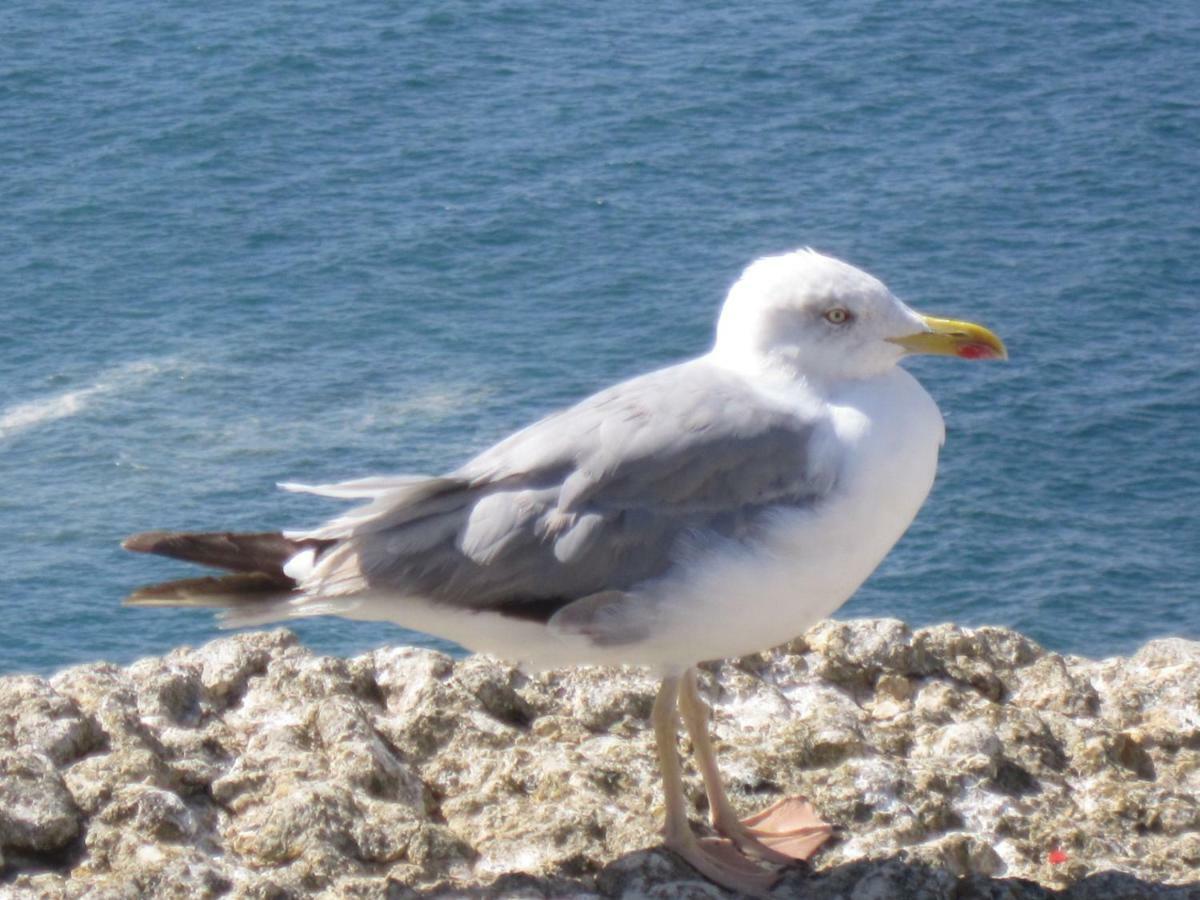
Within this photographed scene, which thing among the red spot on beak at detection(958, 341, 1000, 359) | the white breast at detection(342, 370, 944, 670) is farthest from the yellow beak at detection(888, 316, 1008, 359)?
the white breast at detection(342, 370, 944, 670)

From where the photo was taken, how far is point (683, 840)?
9.13 metres

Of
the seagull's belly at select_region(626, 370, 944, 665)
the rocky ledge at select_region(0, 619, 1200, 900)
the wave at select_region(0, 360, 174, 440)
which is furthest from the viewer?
the wave at select_region(0, 360, 174, 440)

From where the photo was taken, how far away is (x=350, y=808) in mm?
9047

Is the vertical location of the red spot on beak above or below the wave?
above

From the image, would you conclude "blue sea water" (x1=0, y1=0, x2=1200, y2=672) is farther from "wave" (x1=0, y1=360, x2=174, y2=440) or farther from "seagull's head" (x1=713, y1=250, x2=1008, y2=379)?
"seagull's head" (x1=713, y1=250, x2=1008, y2=379)

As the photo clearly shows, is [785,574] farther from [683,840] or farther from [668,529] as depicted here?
[683,840]

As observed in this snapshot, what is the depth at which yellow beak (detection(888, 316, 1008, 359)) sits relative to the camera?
946 centimetres

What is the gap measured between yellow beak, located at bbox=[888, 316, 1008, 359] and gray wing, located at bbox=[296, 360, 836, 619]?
77 cm

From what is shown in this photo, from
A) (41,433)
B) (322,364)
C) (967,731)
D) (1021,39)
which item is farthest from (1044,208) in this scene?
(967,731)

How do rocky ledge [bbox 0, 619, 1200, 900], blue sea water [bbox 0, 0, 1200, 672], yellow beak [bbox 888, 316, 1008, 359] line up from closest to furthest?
rocky ledge [bbox 0, 619, 1200, 900] → yellow beak [bbox 888, 316, 1008, 359] → blue sea water [bbox 0, 0, 1200, 672]

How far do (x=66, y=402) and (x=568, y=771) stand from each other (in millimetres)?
77019

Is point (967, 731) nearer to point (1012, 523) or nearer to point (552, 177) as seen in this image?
point (1012, 523)

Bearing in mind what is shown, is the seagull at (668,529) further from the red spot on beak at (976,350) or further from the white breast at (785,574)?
the red spot on beak at (976,350)

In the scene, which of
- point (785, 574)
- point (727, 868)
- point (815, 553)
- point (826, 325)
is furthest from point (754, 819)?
point (826, 325)
